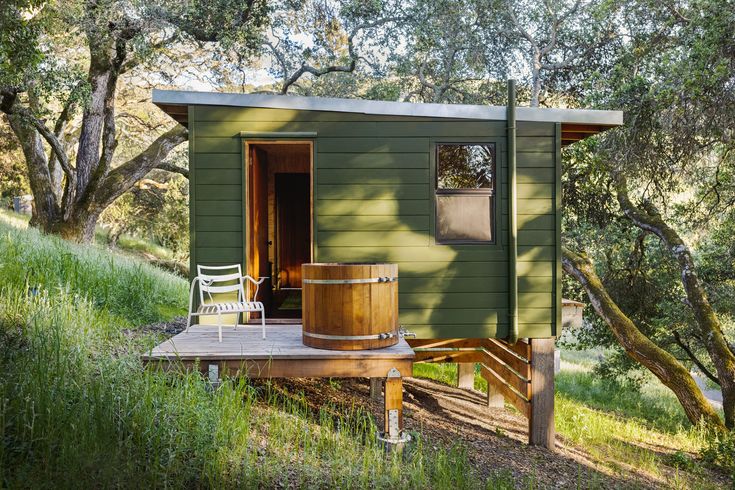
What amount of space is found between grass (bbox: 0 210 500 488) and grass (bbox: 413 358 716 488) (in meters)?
2.86

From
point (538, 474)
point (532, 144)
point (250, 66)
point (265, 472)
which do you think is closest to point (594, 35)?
point (532, 144)

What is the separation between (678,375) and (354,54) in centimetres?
841

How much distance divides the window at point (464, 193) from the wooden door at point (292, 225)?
11.9 ft

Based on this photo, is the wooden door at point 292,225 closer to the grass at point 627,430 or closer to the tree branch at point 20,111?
the grass at point 627,430

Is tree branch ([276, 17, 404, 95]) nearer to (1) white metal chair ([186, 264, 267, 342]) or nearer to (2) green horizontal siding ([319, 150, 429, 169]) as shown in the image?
(2) green horizontal siding ([319, 150, 429, 169])

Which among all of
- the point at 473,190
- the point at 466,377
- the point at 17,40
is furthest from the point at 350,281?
the point at 466,377

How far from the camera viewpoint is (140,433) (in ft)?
11.2

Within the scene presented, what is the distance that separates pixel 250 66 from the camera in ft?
39.9

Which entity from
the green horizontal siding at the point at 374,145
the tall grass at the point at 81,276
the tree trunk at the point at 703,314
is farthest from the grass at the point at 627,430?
the tall grass at the point at 81,276

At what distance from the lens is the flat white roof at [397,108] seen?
18.3 ft

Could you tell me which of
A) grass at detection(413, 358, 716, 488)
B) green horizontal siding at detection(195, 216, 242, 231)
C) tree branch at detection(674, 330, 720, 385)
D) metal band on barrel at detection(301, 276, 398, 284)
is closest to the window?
metal band on barrel at detection(301, 276, 398, 284)

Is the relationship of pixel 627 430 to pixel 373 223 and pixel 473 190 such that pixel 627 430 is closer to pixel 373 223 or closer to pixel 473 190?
pixel 473 190

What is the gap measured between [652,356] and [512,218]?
4437 mm

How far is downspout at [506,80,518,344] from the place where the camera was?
5570 mm
